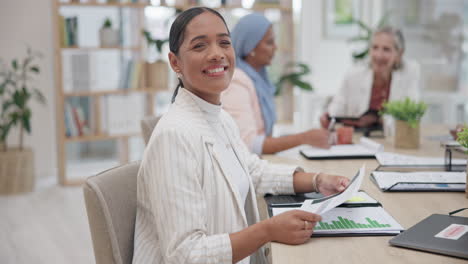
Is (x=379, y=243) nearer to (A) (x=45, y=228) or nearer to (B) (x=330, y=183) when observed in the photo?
(B) (x=330, y=183)

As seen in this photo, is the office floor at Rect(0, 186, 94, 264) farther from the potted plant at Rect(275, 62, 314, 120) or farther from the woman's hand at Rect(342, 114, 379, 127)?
the potted plant at Rect(275, 62, 314, 120)

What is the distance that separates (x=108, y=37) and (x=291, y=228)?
12.2 ft

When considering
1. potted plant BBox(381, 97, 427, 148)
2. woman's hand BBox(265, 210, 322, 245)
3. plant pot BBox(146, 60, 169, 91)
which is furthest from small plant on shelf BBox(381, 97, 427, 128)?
plant pot BBox(146, 60, 169, 91)

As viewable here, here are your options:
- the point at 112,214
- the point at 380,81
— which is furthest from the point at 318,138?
the point at 380,81

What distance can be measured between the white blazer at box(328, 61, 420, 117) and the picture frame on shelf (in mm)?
2019

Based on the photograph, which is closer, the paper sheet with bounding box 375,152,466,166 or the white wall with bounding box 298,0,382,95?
the paper sheet with bounding box 375,152,466,166

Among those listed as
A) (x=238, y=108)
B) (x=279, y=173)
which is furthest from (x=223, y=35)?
(x=238, y=108)

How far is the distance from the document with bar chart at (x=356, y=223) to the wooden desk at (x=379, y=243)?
0.02 metres

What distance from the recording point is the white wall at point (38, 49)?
4523 mm

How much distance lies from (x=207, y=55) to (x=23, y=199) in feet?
10.9

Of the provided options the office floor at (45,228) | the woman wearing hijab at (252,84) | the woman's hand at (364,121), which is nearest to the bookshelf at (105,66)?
the office floor at (45,228)

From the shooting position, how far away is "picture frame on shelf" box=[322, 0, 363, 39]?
5.26 meters

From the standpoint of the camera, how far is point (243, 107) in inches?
93.7

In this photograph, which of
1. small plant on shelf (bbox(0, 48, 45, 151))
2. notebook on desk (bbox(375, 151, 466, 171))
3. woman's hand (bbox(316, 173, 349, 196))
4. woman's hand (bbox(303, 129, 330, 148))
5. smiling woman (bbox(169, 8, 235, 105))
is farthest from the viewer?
small plant on shelf (bbox(0, 48, 45, 151))
